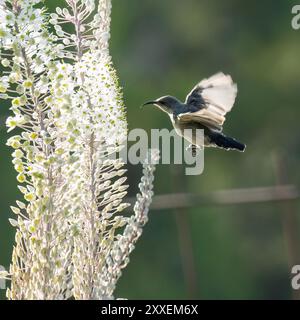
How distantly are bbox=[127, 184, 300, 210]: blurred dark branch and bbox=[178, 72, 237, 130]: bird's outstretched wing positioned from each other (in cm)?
135

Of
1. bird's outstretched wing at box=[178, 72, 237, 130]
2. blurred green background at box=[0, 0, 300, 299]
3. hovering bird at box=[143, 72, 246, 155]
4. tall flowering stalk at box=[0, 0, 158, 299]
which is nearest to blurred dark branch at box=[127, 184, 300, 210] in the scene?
hovering bird at box=[143, 72, 246, 155]

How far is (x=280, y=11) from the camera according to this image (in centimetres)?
1342

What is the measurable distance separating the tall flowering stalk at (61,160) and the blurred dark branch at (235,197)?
7.32 ft

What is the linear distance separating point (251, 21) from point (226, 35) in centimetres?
46

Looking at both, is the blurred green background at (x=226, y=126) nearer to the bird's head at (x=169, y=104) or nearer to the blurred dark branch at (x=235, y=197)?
the blurred dark branch at (x=235, y=197)

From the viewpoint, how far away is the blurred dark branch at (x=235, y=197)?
12.8 ft

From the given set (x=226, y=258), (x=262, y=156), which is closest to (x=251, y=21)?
(x=262, y=156)

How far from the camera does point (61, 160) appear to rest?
1506 millimetres

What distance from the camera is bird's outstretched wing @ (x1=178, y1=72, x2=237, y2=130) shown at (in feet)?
7.66

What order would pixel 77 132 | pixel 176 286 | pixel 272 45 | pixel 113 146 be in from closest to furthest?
1. pixel 77 132
2. pixel 113 146
3. pixel 176 286
4. pixel 272 45

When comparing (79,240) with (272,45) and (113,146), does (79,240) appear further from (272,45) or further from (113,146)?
(272,45)

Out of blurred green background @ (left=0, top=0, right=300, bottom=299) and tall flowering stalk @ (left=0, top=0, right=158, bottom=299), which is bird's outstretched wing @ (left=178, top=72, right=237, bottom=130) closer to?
tall flowering stalk @ (left=0, top=0, right=158, bottom=299)

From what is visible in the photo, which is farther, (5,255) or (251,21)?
(251,21)

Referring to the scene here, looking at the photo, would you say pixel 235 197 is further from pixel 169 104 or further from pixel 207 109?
pixel 207 109
